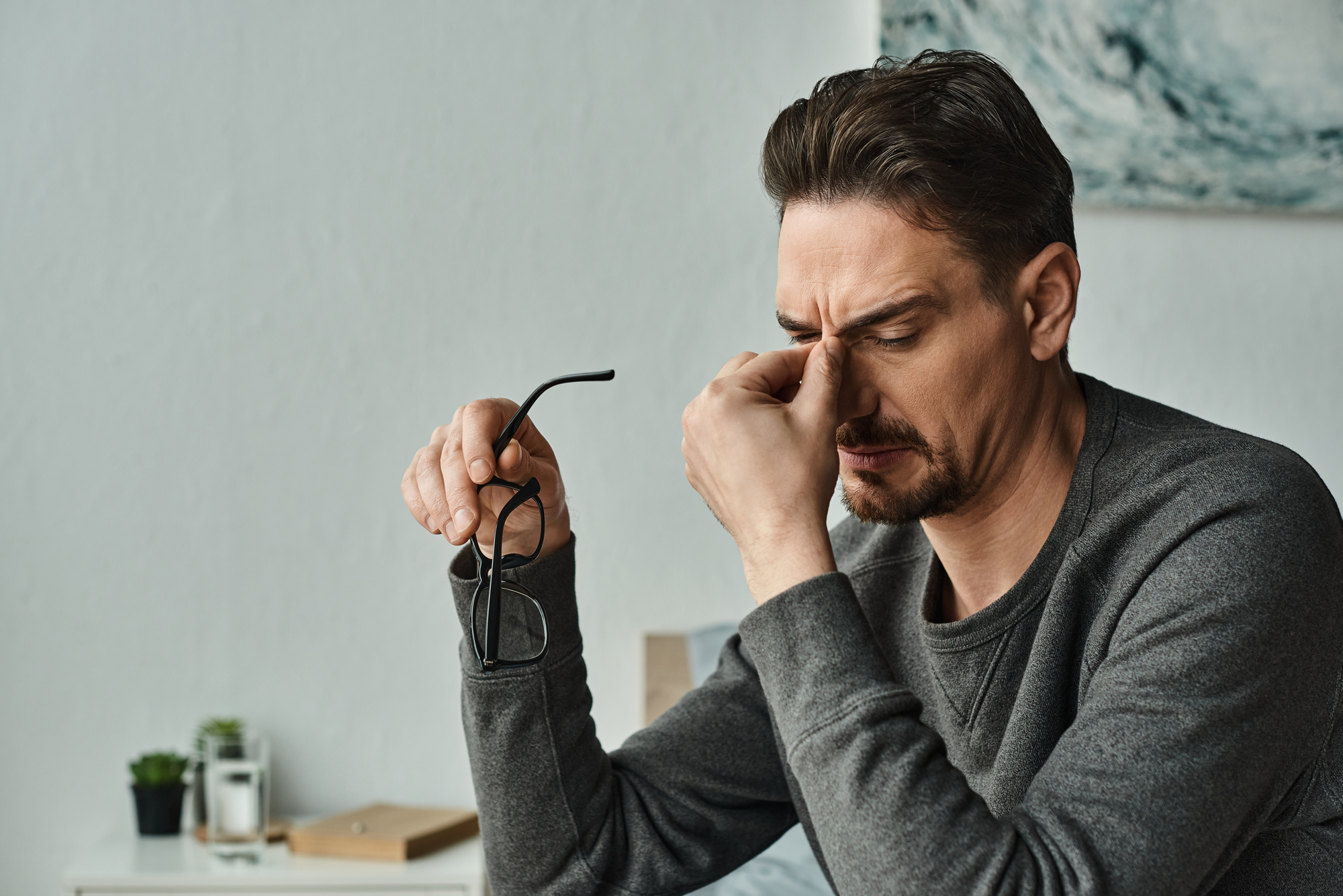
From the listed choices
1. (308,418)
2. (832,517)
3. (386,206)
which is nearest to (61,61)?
(386,206)

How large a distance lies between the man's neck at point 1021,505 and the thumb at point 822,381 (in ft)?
0.68

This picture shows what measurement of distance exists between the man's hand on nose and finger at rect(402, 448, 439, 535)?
24 centimetres

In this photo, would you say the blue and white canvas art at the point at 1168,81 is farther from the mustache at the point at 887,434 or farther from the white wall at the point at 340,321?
the mustache at the point at 887,434

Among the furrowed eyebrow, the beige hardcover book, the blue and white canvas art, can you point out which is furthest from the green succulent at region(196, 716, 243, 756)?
the blue and white canvas art

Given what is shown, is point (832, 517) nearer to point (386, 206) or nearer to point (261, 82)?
point (386, 206)

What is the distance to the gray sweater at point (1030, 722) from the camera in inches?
28.3

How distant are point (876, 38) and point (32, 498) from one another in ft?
5.89

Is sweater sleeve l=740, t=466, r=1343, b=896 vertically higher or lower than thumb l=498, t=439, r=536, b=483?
lower

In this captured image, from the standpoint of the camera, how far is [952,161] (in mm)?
995

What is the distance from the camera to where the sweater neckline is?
3.16 feet

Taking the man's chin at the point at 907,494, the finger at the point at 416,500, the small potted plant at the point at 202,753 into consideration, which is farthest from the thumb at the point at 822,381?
the small potted plant at the point at 202,753

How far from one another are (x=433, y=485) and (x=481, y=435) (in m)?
0.06

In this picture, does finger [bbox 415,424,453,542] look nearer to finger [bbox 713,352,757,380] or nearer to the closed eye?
finger [bbox 713,352,757,380]

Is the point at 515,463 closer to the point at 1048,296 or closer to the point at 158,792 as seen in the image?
the point at 1048,296
